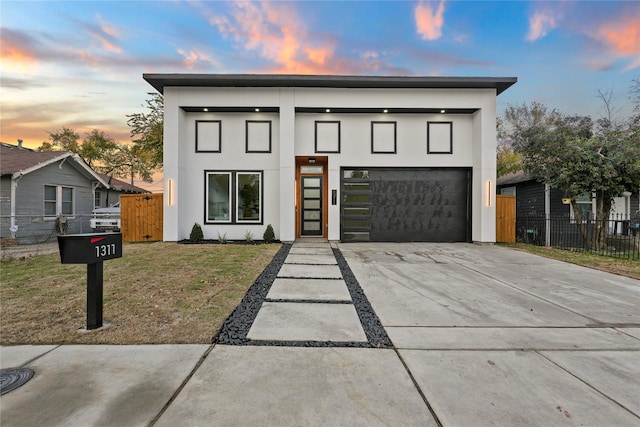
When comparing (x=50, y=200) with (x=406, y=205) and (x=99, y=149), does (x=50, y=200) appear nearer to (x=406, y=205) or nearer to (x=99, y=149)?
(x=406, y=205)

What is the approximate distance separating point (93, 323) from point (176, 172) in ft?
24.9

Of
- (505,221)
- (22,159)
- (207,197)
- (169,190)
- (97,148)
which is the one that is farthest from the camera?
(97,148)

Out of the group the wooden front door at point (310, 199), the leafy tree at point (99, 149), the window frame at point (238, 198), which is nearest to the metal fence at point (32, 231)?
the window frame at point (238, 198)

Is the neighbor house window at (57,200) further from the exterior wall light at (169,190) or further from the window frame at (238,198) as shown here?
the window frame at (238,198)

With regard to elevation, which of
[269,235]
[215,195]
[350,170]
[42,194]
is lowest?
[269,235]

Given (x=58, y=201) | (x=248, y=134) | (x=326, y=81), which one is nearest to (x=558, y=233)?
(x=326, y=81)

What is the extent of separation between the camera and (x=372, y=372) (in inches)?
85.3

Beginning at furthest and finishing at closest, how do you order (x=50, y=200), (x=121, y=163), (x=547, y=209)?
(x=121, y=163), (x=50, y=200), (x=547, y=209)

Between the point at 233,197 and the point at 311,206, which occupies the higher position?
the point at 233,197

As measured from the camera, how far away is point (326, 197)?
10.8m

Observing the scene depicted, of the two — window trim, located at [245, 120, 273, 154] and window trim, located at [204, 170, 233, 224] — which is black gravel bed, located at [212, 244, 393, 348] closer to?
window trim, located at [204, 170, 233, 224]

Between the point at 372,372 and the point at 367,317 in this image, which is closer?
the point at 372,372

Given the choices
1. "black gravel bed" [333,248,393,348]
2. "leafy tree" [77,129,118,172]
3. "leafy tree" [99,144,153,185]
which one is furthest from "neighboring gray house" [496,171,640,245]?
"leafy tree" [77,129,118,172]

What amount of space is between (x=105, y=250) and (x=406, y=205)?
29.5ft
